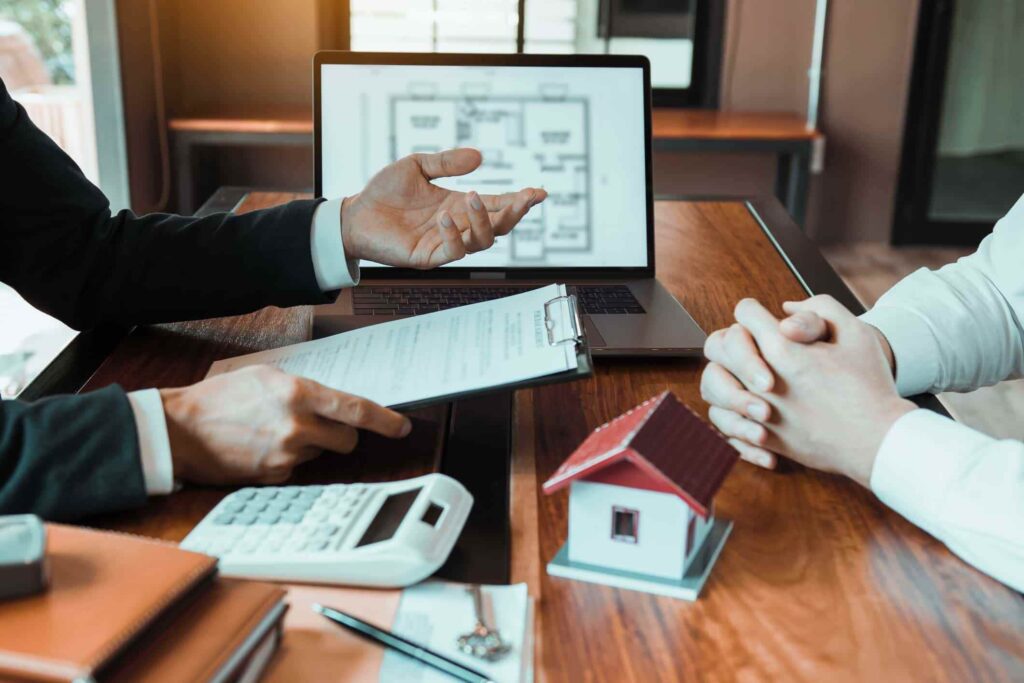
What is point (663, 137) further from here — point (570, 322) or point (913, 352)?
point (570, 322)

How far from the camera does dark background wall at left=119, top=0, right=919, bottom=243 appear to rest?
3.86 metres

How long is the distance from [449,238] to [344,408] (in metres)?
0.33

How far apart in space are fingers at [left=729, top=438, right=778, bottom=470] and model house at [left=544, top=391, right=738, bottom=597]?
5.6 inches

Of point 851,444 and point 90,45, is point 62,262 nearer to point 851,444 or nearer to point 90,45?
point 851,444

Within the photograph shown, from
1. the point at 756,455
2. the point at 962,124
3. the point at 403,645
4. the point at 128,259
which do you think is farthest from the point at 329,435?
the point at 962,124

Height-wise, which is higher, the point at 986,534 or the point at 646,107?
the point at 646,107

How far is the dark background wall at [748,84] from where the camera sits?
386cm

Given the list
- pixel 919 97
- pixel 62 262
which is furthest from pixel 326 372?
pixel 919 97

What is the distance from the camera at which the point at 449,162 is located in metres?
1.10

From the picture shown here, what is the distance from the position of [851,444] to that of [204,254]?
69 cm

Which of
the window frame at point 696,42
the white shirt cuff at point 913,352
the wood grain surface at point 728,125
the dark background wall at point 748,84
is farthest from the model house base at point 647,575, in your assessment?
the window frame at point 696,42

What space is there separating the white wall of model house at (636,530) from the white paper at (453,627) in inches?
2.2

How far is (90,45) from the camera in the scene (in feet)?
11.0

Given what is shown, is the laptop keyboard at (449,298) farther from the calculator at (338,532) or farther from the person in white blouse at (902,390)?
the calculator at (338,532)
